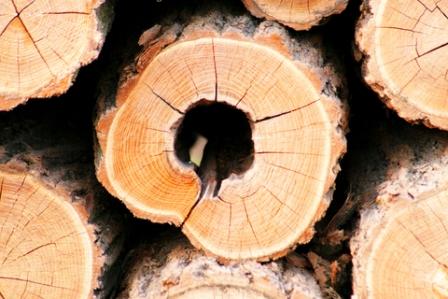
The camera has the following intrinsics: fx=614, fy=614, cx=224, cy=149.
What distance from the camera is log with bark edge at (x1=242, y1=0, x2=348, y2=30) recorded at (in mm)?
1957

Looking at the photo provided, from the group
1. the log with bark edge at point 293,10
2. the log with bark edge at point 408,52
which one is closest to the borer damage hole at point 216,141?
the log with bark edge at point 293,10

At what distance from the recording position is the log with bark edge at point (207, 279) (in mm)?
1952

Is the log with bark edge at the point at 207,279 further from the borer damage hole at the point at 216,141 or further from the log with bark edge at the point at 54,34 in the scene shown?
the log with bark edge at the point at 54,34

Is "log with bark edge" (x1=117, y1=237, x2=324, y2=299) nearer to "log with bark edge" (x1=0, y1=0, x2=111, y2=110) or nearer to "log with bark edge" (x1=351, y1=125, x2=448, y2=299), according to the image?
"log with bark edge" (x1=351, y1=125, x2=448, y2=299)

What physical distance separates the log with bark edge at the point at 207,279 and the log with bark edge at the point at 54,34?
69 cm

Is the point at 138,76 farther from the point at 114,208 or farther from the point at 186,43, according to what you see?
the point at 114,208

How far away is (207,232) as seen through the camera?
1.98 metres

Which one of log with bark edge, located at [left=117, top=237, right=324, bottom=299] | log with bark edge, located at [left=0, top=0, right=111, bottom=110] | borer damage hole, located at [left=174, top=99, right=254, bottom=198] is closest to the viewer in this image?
log with bark edge, located at [left=0, top=0, right=111, bottom=110]

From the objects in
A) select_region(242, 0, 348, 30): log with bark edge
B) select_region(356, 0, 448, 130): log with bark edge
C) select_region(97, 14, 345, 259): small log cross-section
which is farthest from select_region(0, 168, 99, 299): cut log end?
select_region(356, 0, 448, 130): log with bark edge

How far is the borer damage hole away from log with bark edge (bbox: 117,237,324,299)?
0.97ft

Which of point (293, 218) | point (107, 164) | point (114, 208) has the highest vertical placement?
point (107, 164)

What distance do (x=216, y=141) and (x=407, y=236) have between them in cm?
87

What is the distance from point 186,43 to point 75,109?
72 cm

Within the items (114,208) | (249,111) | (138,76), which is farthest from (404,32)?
(114,208)
